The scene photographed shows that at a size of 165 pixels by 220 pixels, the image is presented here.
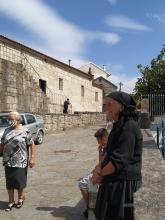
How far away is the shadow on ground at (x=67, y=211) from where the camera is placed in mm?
6207

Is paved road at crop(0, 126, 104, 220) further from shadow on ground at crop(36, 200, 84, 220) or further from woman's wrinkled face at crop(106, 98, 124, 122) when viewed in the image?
woman's wrinkled face at crop(106, 98, 124, 122)

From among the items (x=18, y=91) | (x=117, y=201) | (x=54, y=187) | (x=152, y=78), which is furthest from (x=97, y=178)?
(x=152, y=78)

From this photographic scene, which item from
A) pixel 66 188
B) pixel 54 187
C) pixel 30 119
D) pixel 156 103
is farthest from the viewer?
pixel 156 103

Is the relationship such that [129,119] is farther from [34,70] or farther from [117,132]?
[34,70]

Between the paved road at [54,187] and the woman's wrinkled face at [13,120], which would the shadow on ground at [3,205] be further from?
the woman's wrinkled face at [13,120]

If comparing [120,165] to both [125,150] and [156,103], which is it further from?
[156,103]

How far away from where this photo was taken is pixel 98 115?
120 ft

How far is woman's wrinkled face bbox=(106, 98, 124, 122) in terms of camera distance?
3.52 meters

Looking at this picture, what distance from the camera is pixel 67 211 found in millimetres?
6523

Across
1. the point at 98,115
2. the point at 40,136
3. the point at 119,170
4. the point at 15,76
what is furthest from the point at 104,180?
the point at 98,115

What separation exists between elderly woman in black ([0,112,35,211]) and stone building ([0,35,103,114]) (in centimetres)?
1594

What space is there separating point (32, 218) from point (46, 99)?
2207cm

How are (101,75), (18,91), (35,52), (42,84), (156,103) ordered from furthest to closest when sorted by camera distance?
1. (101,75)
2. (42,84)
3. (35,52)
4. (18,91)
5. (156,103)

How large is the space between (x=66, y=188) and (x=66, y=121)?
740 inches
